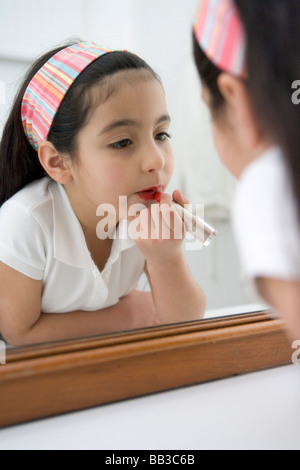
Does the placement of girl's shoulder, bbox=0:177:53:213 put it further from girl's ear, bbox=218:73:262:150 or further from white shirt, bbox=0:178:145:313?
girl's ear, bbox=218:73:262:150

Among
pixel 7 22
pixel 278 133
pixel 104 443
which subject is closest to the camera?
pixel 278 133

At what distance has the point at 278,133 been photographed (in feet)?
0.78

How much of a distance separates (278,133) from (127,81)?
353 millimetres

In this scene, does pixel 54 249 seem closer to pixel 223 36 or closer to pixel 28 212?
pixel 28 212

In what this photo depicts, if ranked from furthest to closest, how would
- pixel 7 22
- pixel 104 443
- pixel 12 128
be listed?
1. pixel 12 128
2. pixel 7 22
3. pixel 104 443

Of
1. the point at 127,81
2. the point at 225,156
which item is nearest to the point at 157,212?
the point at 127,81

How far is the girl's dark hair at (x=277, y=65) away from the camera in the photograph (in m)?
0.23

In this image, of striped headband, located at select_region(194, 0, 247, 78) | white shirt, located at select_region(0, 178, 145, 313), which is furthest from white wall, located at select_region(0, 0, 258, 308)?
striped headband, located at select_region(194, 0, 247, 78)

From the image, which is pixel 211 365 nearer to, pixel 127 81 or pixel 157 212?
pixel 157 212

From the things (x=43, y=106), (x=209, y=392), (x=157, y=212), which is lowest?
(x=209, y=392)

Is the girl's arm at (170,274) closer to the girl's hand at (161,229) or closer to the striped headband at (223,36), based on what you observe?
the girl's hand at (161,229)

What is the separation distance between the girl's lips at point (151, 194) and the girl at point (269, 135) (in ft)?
1.04

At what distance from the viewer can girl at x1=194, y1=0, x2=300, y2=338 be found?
235 millimetres

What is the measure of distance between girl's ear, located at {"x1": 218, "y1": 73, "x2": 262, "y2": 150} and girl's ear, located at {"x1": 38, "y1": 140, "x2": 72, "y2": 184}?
0.35 m
